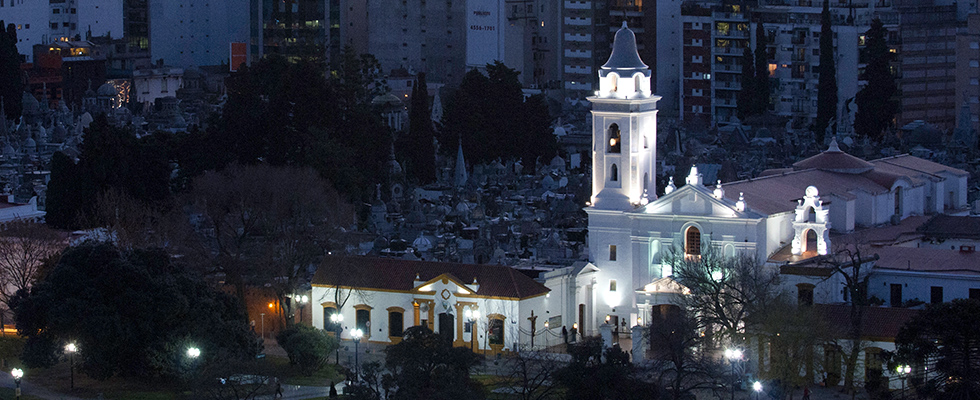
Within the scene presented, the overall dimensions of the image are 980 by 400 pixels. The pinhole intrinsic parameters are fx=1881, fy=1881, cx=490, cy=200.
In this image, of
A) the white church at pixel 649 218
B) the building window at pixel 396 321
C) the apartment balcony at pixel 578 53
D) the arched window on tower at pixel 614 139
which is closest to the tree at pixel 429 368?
the building window at pixel 396 321

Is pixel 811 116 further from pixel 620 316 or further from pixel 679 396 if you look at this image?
pixel 679 396

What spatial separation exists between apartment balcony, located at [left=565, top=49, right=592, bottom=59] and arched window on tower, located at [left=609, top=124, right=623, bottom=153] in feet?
250

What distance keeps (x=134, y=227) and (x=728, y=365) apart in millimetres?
22178

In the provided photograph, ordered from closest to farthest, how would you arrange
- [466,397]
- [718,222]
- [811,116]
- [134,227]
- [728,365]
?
[466,397]
[728,365]
[718,222]
[134,227]
[811,116]

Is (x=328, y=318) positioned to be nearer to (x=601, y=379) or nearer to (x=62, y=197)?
(x=601, y=379)

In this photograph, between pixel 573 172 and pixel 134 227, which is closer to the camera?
pixel 134 227

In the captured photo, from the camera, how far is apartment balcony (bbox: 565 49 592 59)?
443ft

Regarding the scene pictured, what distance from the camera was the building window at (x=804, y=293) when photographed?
54241 millimetres

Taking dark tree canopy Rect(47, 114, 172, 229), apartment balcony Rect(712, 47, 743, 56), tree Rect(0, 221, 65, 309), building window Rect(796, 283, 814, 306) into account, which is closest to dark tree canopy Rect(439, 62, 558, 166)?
dark tree canopy Rect(47, 114, 172, 229)

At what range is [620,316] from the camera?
2311 inches

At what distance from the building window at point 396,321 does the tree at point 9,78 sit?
72.7m

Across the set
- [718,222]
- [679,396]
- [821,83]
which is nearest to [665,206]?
[718,222]

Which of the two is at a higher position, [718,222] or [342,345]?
[718,222]

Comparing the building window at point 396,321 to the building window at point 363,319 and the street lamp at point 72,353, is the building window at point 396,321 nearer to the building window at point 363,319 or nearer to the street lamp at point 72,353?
the building window at point 363,319
